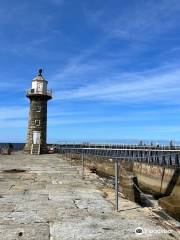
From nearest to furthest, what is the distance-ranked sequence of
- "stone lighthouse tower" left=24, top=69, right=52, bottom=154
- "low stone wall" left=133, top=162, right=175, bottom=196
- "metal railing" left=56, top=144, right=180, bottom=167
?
"low stone wall" left=133, top=162, right=175, bottom=196
"metal railing" left=56, top=144, right=180, bottom=167
"stone lighthouse tower" left=24, top=69, right=52, bottom=154

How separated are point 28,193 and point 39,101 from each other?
2941 centimetres

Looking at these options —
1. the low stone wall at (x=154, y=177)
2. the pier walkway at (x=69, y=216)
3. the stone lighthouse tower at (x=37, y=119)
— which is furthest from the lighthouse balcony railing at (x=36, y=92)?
the pier walkway at (x=69, y=216)

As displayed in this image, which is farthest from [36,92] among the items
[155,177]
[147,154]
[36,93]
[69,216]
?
[69,216]

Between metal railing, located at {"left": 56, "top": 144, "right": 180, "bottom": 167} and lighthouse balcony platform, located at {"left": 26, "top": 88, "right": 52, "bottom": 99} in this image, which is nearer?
metal railing, located at {"left": 56, "top": 144, "right": 180, "bottom": 167}

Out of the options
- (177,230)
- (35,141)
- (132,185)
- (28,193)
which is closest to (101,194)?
(132,185)

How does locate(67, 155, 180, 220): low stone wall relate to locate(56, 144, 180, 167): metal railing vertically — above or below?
below

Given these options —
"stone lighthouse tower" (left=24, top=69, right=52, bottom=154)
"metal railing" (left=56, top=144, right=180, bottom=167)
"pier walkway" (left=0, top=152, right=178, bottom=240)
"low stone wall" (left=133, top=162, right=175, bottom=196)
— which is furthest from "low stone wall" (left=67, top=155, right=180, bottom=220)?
"stone lighthouse tower" (left=24, top=69, right=52, bottom=154)

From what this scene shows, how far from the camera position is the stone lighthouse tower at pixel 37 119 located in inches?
1543

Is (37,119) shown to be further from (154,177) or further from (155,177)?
(155,177)

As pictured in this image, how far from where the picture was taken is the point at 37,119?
3919 cm

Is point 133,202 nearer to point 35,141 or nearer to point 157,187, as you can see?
point 157,187

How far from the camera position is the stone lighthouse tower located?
39.2 meters

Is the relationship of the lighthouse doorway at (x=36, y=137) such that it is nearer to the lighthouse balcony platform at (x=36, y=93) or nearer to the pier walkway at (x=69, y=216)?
the lighthouse balcony platform at (x=36, y=93)

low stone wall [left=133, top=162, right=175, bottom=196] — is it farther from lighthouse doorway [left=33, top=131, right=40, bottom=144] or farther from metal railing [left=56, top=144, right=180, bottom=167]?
lighthouse doorway [left=33, top=131, right=40, bottom=144]
